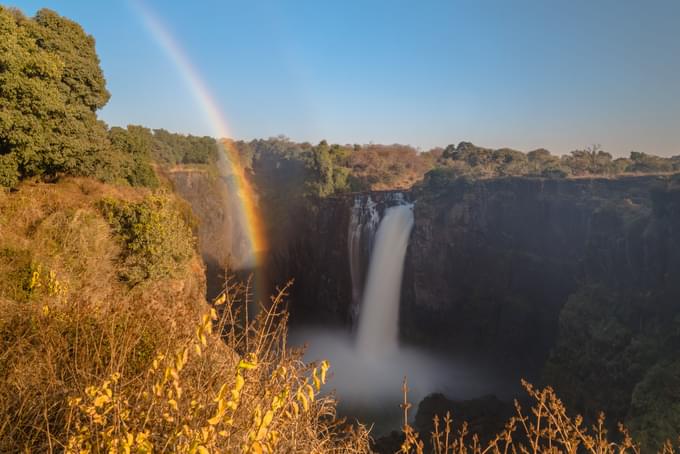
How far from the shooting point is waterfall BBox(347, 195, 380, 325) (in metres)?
29.3

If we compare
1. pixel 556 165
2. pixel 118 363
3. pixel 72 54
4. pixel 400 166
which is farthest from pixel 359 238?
pixel 118 363

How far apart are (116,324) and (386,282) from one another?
81.1 feet

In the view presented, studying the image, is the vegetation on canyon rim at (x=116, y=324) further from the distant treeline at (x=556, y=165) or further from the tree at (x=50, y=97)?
the distant treeline at (x=556, y=165)

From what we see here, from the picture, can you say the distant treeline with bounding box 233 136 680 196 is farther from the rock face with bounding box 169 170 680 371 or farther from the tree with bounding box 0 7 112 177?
the tree with bounding box 0 7 112 177

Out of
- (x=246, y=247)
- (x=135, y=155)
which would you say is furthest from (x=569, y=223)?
(x=246, y=247)

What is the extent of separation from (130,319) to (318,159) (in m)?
35.4

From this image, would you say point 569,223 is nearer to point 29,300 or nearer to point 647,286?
point 647,286

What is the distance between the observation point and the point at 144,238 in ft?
33.3

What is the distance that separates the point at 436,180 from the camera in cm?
2947

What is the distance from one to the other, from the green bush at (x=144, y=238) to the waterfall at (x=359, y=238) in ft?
63.7

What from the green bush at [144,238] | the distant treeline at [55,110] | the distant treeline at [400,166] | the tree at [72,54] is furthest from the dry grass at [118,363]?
the distant treeline at [400,166]

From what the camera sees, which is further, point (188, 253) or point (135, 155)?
point (135, 155)

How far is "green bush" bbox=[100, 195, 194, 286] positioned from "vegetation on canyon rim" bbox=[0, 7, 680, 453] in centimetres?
4

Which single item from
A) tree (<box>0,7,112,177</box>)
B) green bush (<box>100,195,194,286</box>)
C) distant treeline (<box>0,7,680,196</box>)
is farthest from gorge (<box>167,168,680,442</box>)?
tree (<box>0,7,112,177</box>)
